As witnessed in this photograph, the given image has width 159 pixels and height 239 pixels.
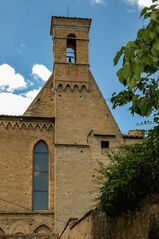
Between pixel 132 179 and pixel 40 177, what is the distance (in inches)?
698

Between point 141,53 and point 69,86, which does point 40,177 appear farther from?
point 141,53

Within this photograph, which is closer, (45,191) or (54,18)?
(45,191)

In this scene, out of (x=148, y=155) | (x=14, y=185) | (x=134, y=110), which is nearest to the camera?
(x=134, y=110)

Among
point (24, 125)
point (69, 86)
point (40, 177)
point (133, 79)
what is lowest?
point (133, 79)

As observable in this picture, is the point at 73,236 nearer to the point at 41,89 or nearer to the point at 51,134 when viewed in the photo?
the point at 51,134

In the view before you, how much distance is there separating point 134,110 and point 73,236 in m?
13.4

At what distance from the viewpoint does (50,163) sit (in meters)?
26.3

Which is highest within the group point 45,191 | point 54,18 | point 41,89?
point 54,18

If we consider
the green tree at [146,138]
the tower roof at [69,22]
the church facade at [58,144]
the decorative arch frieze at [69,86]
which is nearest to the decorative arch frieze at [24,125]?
the church facade at [58,144]

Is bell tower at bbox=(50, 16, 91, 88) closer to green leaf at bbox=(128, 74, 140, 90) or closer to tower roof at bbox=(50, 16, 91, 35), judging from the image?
tower roof at bbox=(50, 16, 91, 35)

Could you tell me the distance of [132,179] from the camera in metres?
8.88

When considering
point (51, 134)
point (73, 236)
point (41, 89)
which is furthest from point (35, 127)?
point (73, 236)

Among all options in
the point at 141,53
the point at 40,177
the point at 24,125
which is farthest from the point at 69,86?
the point at 141,53

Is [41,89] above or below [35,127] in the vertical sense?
above
